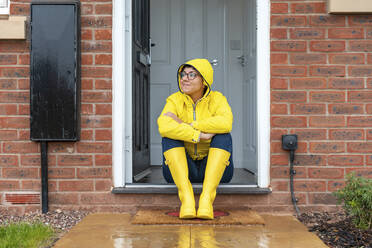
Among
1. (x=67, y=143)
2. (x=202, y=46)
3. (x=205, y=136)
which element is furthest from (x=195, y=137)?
(x=202, y=46)

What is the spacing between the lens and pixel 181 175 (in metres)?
3.29

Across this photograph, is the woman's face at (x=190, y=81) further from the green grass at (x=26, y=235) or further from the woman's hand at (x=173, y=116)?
the green grass at (x=26, y=235)

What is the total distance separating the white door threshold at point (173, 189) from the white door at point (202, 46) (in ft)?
4.92

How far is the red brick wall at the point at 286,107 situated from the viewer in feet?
12.1

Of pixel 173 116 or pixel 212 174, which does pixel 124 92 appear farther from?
pixel 212 174

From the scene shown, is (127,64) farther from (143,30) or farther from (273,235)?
Result: (273,235)

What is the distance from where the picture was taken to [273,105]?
12.1 ft

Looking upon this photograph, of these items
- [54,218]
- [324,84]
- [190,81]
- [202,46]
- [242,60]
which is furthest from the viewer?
[202,46]

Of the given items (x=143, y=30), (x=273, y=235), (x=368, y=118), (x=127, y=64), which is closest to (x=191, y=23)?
(x=143, y=30)

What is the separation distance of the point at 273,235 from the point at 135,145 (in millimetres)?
1604

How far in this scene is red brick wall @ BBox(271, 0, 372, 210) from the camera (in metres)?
3.69

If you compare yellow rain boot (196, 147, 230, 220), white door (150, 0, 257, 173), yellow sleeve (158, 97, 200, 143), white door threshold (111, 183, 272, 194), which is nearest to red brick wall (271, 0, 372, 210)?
white door threshold (111, 183, 272, 194)

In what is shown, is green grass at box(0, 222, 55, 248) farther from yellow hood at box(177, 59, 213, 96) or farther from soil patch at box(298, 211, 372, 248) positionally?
soil patch at box(298, 211, 372, 248)

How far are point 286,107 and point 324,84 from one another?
1.19 ft
